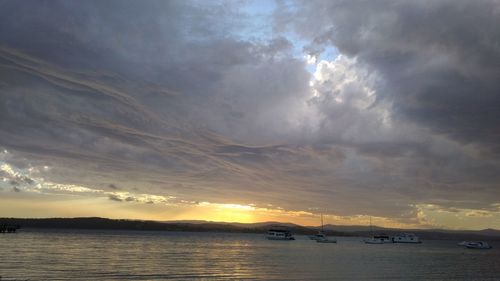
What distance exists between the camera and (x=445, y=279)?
57969 millimetres

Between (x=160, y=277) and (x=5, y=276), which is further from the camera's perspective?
(x=160, y=277)

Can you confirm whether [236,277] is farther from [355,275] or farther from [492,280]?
[492,280]

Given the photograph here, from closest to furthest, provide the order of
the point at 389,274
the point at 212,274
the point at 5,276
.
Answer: the point at 5,276 → the point at 212,274 → the point at 389,274

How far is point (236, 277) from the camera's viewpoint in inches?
1987

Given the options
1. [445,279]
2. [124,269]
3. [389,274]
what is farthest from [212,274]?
[445,279]

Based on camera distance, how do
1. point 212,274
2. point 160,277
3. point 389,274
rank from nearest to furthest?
point 160,277 → point 212,274 → point 389,274

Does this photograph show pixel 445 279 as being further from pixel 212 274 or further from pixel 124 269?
pixel 124 269

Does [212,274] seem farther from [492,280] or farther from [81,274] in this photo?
[492,280]

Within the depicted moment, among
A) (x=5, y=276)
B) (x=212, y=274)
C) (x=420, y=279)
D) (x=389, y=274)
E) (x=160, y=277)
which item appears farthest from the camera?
(x=389, y=274)

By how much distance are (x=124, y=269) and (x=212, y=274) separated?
39.6ft

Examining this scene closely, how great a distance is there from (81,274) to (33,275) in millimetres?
4932

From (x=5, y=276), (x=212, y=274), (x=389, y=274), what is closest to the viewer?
(x=5, y=276)

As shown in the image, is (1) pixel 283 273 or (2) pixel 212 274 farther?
(1) pixel 283 273

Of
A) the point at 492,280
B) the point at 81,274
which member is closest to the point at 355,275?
the point at 492,280
